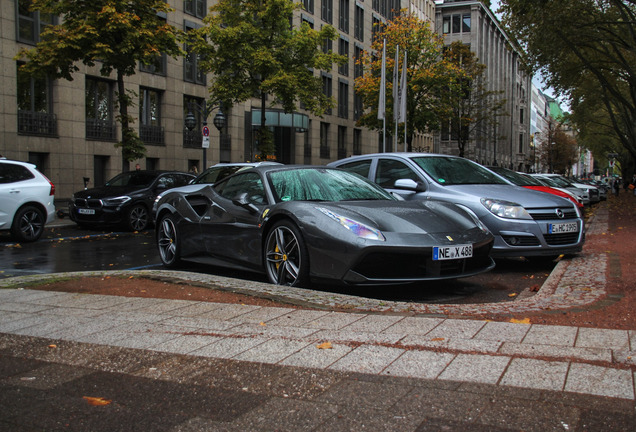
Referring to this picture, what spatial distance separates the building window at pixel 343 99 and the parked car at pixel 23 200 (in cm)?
3846

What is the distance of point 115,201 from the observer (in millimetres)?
15148

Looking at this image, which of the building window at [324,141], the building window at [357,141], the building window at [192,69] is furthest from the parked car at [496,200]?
the building window at [357,141]

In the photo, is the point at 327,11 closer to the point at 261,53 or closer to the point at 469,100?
the point at 469,100

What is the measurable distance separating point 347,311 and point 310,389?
176 centimetres

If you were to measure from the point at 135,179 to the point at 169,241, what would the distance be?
8.57 meters

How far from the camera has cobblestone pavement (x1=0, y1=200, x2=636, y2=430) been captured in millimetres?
3068

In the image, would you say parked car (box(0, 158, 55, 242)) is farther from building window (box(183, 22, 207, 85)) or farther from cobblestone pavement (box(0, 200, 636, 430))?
building window (box(183, 22, 207, 85))

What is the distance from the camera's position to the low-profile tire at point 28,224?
12.1 m

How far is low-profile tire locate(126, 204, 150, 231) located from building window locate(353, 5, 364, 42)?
1577 inches

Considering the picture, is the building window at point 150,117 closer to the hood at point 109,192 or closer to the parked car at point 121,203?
the parked car at point 121,203

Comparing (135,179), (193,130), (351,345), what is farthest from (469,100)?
(351,345)

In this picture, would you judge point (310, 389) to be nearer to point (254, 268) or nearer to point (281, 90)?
point (254, 268)

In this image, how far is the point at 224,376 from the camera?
3471 mm

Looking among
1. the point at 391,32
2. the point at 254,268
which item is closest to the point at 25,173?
the point at 254,268
